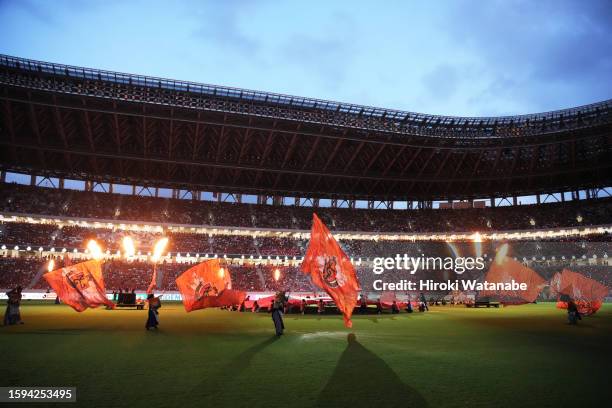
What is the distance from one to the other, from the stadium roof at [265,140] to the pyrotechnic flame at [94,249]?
465 inches

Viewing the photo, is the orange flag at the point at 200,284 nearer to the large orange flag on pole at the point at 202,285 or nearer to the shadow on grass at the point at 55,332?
the large orange flag on pole at the point at 202,285

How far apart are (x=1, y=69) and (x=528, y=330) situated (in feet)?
169

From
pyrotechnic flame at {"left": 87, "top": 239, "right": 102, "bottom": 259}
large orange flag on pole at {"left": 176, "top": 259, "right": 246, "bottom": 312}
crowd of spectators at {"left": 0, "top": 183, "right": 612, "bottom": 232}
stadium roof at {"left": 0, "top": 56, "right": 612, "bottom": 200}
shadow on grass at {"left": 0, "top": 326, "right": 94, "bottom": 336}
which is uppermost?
stadium roof at {"left": 0, "top": 56, "right": 612, "bottom": 200}

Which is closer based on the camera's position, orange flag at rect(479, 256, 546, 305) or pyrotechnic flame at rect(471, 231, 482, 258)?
orange flag at rect(479, 256, 546, 305)

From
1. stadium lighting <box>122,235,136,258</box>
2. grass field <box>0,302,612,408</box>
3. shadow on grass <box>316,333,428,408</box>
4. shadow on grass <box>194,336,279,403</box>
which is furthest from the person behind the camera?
stadium lighting <box>122,235,136,258</box>

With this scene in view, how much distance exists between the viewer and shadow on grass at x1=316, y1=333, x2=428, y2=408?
7.43 m

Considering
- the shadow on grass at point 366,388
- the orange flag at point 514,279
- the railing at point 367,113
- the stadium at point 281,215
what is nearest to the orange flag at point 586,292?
the stadium at point 281,215

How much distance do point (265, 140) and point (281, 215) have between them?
1947 cm

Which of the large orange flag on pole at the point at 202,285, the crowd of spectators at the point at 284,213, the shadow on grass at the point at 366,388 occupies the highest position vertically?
the crowd of spectators at the point at 284,213

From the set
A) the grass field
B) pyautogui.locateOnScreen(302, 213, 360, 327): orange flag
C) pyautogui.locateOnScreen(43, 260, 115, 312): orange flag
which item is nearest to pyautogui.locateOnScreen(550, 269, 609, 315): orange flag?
the grass field

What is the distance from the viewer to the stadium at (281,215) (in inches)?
688

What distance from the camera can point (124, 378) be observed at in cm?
909

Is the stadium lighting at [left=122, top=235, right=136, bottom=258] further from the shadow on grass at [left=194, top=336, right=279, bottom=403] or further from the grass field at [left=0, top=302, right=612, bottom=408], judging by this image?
the shadow on grass at [left=194, top=336, right=279, bottom=403]

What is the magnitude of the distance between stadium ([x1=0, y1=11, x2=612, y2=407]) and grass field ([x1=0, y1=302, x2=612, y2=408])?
9.4 inches
